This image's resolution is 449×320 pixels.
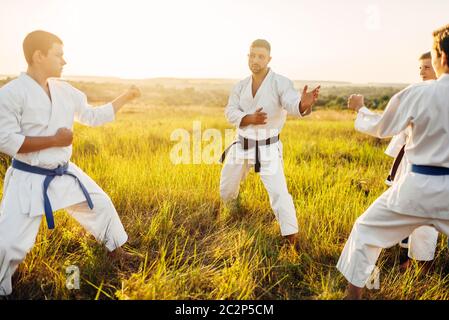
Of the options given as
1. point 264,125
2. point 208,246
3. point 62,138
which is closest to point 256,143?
point 264,125

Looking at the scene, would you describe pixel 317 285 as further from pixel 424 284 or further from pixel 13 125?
pixel 13 125

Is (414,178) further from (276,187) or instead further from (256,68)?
(256,68)

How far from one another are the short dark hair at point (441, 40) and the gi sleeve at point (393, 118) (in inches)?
11.2

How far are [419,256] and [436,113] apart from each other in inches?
51.1

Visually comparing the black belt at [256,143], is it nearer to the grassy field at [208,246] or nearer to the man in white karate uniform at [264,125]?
the man in white karate uniform at [264,125]

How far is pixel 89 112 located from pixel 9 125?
25.0 inches

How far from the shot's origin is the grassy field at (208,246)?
2373mm

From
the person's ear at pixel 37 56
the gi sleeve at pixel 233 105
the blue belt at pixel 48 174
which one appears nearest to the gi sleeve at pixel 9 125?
the blue belt at pixel 48 174

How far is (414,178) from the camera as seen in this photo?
2.09 meters

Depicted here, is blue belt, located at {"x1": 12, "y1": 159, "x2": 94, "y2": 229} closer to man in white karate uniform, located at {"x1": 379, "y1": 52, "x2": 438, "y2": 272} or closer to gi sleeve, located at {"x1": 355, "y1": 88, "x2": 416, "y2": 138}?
gi sleeve, located at {"x1": 355, "y1": 88, "x2": 416, "y2": 138}

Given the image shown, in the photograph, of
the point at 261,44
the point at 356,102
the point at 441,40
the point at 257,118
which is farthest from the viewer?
the point at 261,44

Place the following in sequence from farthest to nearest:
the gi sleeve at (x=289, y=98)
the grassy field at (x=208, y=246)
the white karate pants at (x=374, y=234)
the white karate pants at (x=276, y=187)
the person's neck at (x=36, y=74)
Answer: the gi sleeve at (x=289, y=98)
the white karate pants at (x=276, y=187)
the person's neck at (x=36, y=74)
the grassy field at (x=208, y=246)
the white karate pants at (x=374, y=234)

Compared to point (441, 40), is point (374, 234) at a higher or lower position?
lower

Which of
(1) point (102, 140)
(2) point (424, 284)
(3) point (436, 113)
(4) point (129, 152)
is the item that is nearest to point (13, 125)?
(3) point (436, 113)
